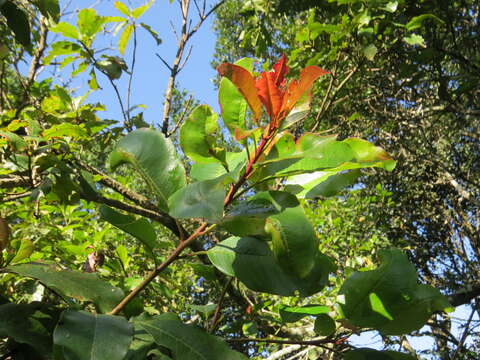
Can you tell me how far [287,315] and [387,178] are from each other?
6.95m

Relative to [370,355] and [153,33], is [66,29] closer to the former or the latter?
[153,33]

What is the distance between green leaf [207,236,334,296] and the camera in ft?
1.82

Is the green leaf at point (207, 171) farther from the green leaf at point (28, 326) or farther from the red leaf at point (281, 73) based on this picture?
the green leaf at point (28, 326)

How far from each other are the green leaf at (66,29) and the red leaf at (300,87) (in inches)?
53.9

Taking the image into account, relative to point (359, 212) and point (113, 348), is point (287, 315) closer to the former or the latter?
point (113, 348)

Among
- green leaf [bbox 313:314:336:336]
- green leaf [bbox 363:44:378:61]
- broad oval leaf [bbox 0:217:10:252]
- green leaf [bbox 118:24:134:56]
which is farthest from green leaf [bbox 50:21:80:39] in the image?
green leaf [bbox 363:44:378:61]

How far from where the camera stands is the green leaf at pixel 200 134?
583mm

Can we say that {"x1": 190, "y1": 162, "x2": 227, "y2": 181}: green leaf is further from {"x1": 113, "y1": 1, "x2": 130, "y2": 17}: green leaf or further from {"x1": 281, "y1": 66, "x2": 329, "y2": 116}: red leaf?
{"x1": 113, "y1": 1, "x2": 130, "y2": 17}: green leaf

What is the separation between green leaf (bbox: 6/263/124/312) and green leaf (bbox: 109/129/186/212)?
0.15m

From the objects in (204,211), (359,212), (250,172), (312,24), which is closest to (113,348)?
(204,211)

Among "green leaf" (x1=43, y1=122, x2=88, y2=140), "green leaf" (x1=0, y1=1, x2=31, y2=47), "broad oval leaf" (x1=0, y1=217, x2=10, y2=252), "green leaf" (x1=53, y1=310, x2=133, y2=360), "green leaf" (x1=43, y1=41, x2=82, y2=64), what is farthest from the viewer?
"green leaf" (x1=43, y1=41, x2=82, y2=64)

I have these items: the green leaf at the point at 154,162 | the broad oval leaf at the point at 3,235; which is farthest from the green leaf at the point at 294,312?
the broad oval leaf at the point at 3,235

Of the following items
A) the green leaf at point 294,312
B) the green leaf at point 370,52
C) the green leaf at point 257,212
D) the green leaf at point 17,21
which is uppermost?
the green leaf at point 370,52

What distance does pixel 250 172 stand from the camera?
1.89ft
